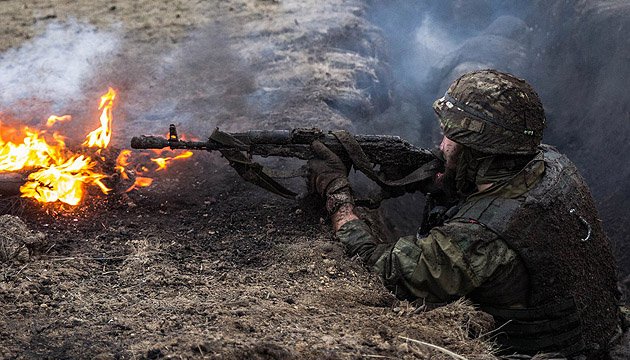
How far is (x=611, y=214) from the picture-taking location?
635 centimetres

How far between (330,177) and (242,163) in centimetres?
69

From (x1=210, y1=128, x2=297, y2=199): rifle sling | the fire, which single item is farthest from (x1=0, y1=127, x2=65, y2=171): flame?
(x1=210, y1=128, x2=297, y2=199): rifle sling

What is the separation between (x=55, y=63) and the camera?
23.8 ft

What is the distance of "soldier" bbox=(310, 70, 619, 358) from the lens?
3.45 m

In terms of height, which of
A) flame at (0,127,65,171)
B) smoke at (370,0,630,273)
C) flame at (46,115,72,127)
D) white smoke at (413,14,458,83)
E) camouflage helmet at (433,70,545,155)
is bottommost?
white smoke at (413,14,458,83)

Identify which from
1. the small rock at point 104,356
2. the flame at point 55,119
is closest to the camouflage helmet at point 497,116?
the small rock at point 104,356

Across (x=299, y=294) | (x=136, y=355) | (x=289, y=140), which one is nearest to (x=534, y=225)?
(x=299, y=294)

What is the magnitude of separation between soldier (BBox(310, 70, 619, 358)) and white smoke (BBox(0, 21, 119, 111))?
454 cm

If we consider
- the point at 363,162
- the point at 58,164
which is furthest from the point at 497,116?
the point at 58,164

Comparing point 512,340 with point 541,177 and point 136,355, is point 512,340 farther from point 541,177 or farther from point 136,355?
point 136,355

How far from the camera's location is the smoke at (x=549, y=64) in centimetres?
687

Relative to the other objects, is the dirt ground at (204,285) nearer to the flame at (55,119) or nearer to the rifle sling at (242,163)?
the rifle sling at (242,163)

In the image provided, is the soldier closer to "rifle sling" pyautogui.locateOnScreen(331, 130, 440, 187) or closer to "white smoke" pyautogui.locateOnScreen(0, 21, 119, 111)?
"rifle sling" pyautogui.locateOnScreen(331, 130, 440, 187)

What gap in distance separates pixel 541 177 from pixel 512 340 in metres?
1.03
